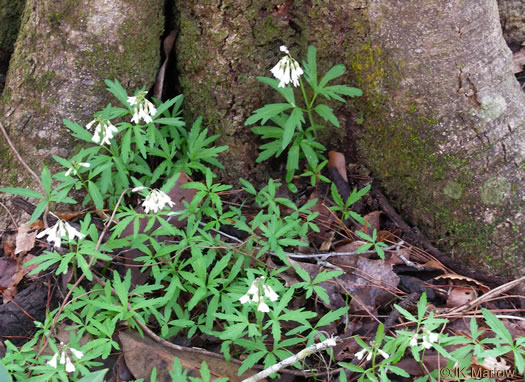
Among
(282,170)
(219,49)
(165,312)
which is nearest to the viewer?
(165,312)

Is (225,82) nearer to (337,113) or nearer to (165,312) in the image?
(337,113)

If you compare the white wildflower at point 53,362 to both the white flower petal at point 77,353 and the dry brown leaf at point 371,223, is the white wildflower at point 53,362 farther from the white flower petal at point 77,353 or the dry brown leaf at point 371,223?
the dry brown leaf at point 371,223

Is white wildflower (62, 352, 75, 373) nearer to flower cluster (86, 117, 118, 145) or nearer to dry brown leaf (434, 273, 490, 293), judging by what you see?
flower cluster (86, 117, 118, 145)

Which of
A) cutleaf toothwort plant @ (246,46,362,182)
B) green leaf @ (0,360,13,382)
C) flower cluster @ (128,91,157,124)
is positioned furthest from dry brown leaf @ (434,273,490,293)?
green leaf @ (0,360,13,382)

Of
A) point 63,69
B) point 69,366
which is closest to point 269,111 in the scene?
point 63,69

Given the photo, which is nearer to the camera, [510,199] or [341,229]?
[510,199]

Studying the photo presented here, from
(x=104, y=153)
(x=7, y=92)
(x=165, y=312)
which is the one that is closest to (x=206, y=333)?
(x=165, y=312)

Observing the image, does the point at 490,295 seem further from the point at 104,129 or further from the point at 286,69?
the point at 104,129

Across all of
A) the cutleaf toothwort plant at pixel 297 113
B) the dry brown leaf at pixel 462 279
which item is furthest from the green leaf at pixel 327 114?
the dry brown leaf at pixel 462 279
